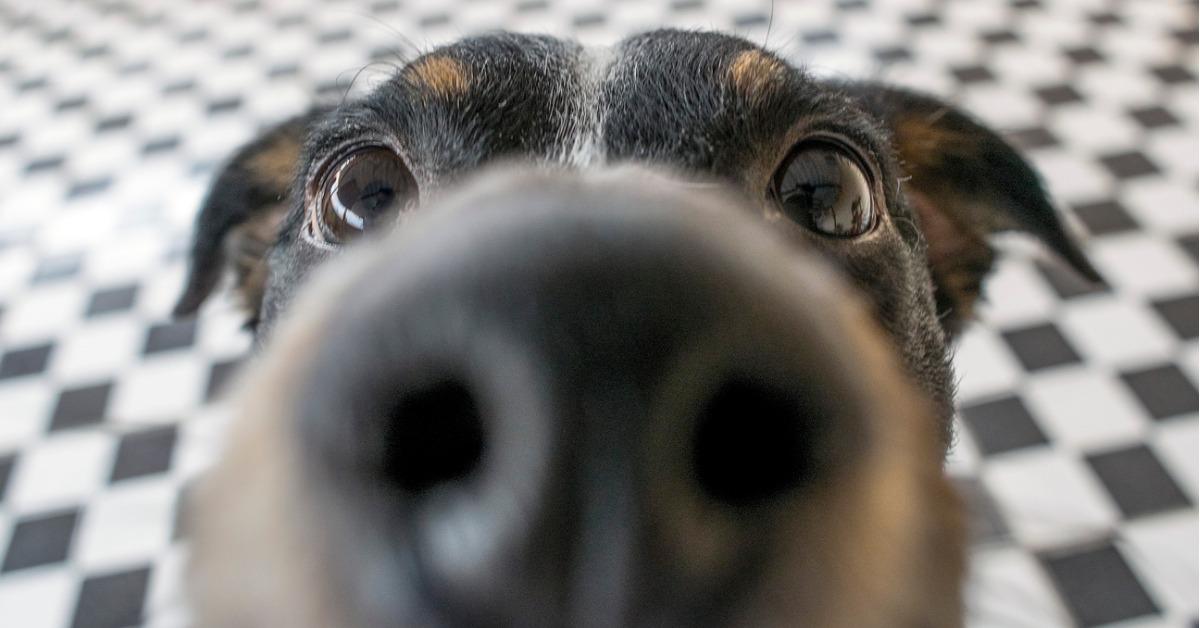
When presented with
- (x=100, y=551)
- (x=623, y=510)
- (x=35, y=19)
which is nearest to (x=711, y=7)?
(x=100, y=551)

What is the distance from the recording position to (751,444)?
416 mm

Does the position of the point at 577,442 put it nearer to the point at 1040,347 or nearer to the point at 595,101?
the point at 595,101

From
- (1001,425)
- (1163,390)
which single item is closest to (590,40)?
(1001,425)

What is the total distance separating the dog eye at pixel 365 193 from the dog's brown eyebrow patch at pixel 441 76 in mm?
113

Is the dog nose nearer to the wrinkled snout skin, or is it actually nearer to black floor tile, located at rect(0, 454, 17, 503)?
the wrinkled snout skin

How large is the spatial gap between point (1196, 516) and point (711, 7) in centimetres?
359

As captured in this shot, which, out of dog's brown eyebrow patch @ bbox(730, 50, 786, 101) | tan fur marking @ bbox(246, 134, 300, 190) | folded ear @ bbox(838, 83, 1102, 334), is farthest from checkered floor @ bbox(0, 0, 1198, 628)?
dog's brown eyebrow patch @ bbox(730, 50, 786, 101)

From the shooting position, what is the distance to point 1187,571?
2.35 m

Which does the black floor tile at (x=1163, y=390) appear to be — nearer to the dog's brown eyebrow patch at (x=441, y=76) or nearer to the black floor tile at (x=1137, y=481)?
the black floor tile at (x=1137, y=481)

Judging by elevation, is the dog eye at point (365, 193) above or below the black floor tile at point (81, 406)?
above

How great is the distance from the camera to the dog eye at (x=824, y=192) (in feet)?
3.83

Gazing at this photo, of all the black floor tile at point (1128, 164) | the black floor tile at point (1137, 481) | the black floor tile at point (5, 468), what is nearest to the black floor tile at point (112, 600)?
the black floor tile at point (5, 468)

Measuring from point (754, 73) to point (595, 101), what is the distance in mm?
240

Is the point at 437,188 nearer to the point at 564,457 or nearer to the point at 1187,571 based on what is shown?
the point at 564,457
